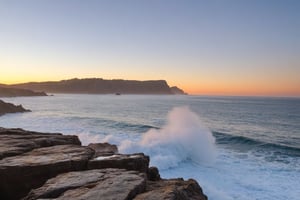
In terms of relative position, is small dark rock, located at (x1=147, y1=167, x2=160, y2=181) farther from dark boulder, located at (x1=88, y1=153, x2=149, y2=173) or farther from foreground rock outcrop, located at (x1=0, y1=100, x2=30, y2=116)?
foreground rock outcrop, located at (x1=0, y1=100, x2=30, y2=116)

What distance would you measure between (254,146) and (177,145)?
8334mm

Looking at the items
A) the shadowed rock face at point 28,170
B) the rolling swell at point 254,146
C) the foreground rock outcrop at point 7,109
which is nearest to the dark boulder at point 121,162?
the shadowed rock face at point 28,170

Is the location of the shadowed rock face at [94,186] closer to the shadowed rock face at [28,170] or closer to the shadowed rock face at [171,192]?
the shadowed rock face at [171,192]

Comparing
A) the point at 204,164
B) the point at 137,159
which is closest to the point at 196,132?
the point at 204,164

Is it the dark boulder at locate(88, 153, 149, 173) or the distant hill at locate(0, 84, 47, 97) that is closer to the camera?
the dark boulder at locate(88, 153, 149, 173)

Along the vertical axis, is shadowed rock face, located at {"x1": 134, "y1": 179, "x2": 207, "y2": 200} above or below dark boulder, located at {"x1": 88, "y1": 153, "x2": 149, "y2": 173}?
below

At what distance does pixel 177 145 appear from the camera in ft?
69.6

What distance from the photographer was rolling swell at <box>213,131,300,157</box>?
78.4 ft

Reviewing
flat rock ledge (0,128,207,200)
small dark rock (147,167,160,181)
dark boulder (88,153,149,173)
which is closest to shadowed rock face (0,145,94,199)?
flat rock ledge (0,128,207,200)

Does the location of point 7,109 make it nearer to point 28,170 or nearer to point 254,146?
point 254,146

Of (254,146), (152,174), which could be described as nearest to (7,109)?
(254,146)

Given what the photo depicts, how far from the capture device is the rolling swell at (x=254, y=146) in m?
23.9

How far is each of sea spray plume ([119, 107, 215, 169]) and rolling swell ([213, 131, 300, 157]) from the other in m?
3.33

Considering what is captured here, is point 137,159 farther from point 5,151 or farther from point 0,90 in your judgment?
point 0,90
